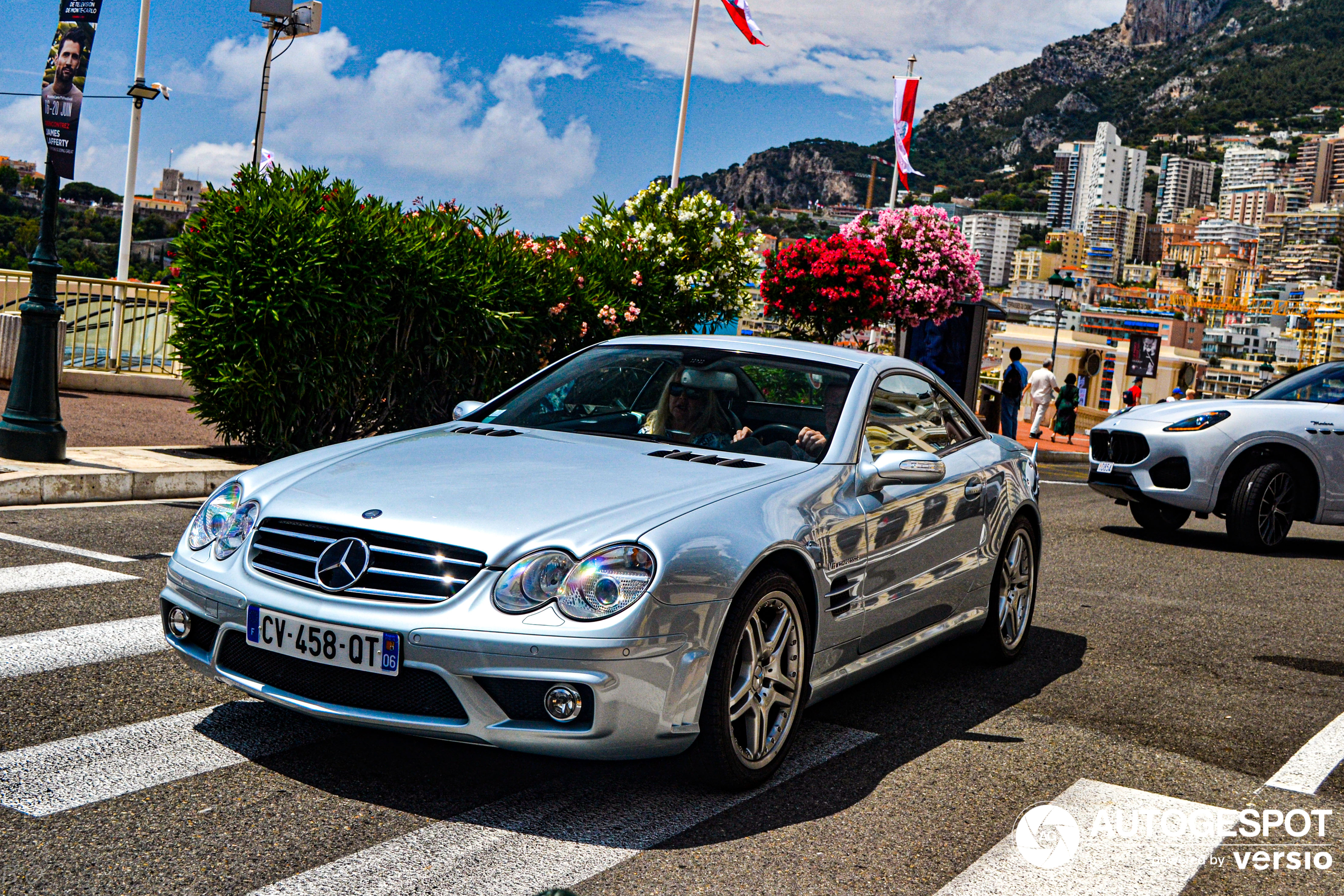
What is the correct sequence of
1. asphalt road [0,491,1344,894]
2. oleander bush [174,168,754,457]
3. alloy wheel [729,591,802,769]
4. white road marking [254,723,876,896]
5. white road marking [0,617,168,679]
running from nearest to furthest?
white road marking [254,723,876,896], asphalt road [0,491,1344,894], alloy wheel [729,591,802,769], white road marking [0,617,168,679], oleander bush [174,168,754,457]

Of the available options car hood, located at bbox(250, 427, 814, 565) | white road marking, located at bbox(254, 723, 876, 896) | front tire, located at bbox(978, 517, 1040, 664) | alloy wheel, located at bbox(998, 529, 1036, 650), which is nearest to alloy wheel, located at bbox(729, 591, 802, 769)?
white road marking, located at bbox(254, 723, 876, 896)

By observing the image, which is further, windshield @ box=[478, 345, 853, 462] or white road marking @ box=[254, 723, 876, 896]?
windshield @ box=[478, 345, 853, 462]

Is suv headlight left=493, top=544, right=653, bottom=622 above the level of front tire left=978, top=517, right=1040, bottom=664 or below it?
above

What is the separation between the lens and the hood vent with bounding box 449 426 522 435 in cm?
506

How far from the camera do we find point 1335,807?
4.41 m

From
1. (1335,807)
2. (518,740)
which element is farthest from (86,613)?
(1335,807)

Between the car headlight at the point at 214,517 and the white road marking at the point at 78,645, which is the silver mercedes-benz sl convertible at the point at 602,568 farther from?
the white road marking at the point at 78,645

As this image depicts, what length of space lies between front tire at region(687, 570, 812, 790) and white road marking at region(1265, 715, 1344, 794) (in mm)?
1804

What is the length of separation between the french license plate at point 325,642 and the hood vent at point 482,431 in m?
1.43

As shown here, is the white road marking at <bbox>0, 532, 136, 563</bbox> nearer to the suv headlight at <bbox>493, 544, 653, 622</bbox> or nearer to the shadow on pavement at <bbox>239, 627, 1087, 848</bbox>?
the shadow on pavement at <bbox>239, 627, 1087, 848</bbox>

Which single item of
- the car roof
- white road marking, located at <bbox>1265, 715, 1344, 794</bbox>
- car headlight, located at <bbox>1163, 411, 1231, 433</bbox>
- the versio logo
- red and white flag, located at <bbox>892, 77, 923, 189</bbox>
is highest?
red and white flag, located at <bbox>892, 77, 923, 189</bbox>

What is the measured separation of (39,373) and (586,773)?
7.15m

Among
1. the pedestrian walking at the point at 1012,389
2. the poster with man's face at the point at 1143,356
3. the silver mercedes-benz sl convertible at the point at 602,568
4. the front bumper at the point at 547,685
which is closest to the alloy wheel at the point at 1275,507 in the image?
the silver mercedes-benz sl convertible at the point at 602,568

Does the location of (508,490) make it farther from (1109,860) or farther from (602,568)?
(1109,860)
